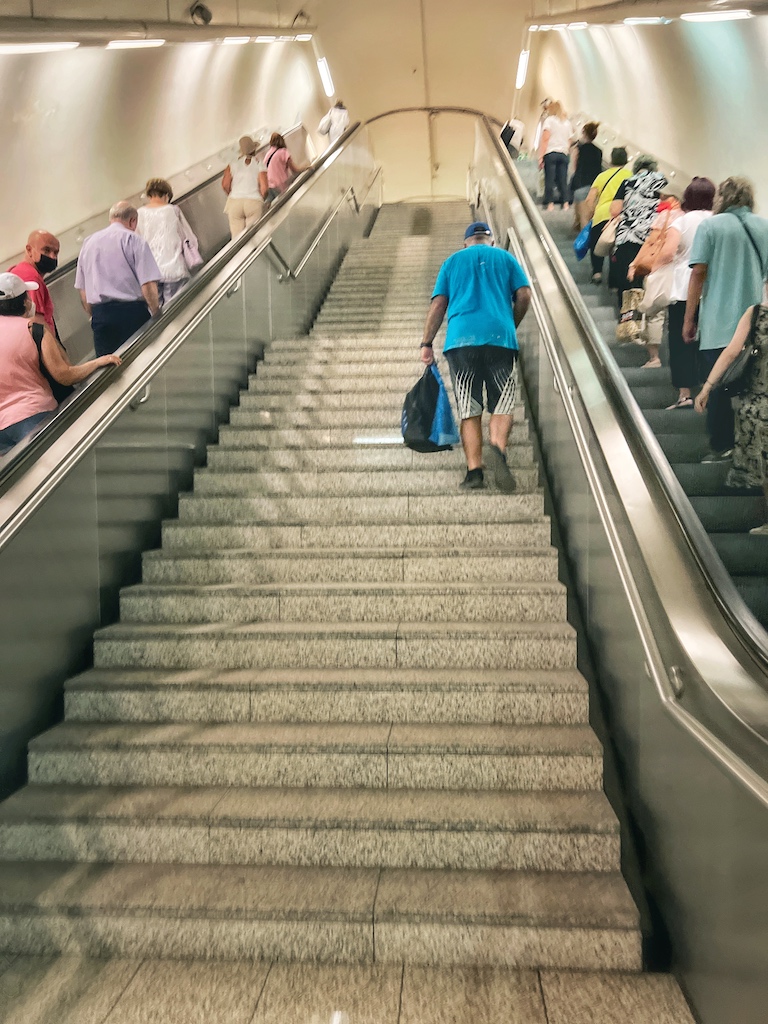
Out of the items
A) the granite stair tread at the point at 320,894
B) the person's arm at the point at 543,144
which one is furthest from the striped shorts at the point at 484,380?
the person's arm at the point at 543,144

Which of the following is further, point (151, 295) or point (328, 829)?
point (151, 295)

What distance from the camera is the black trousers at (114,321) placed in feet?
16.3

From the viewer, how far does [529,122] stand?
928 inches

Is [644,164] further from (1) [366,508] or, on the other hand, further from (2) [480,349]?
(1) [366,508]

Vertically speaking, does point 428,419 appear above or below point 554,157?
below

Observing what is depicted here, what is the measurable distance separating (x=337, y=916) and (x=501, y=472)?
8.13 ft

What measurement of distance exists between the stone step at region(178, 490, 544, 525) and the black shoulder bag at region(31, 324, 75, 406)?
0.80 m

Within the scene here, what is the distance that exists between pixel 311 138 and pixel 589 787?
21727mm

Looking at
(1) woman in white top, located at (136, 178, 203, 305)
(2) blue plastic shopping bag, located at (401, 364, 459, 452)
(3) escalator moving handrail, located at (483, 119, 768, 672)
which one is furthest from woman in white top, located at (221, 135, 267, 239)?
(3) escalator moving handrail, located at (483, 119, 768, 672)

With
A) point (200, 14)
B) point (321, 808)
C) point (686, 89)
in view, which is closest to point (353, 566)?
point (321, 808)

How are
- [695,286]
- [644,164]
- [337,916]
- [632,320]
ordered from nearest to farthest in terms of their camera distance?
[337,916], [695,286], [632,320], [644,164]

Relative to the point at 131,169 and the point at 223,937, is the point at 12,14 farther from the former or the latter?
the point at 223,937

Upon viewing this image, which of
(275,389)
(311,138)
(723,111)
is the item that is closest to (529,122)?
(311,138)

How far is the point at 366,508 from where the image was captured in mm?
4309
